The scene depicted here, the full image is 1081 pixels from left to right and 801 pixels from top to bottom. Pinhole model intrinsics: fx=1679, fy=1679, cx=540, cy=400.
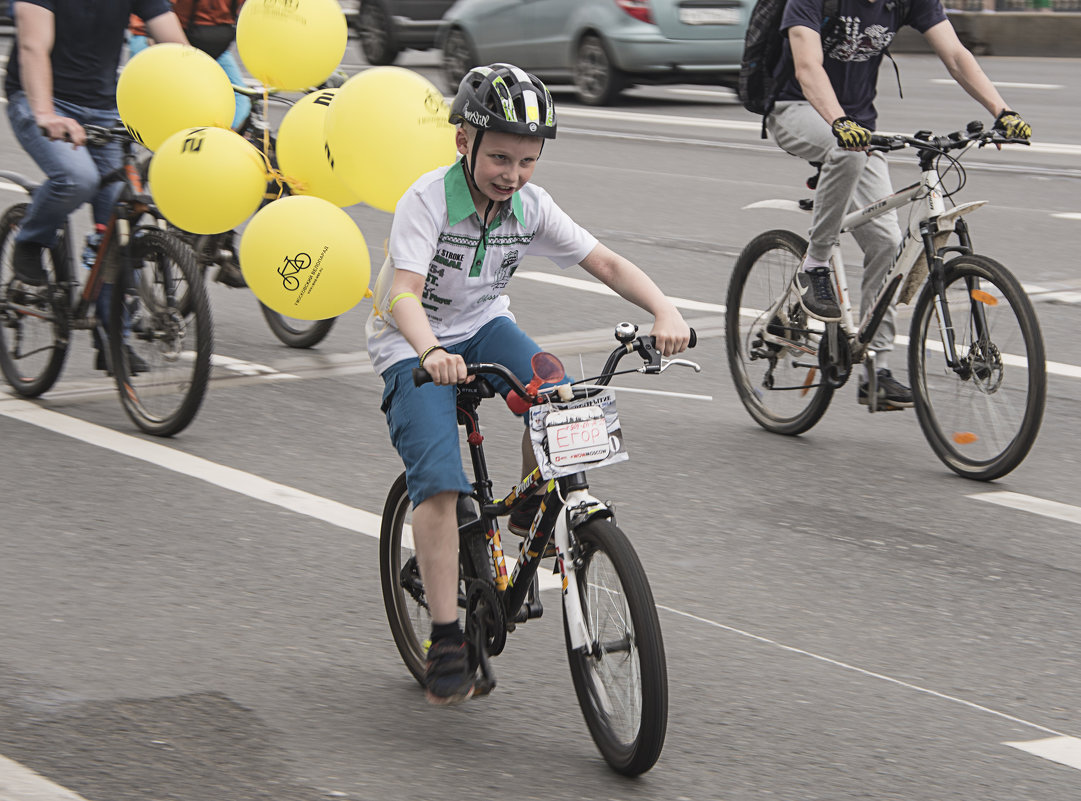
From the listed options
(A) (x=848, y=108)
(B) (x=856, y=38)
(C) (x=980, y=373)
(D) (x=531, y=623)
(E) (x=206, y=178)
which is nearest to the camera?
(D) (x=531, y=623)

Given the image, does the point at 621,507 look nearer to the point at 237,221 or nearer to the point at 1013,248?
the point at 237,221

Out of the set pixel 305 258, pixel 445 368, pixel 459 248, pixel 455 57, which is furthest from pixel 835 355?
pixel 455 57

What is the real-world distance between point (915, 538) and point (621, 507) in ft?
3.59

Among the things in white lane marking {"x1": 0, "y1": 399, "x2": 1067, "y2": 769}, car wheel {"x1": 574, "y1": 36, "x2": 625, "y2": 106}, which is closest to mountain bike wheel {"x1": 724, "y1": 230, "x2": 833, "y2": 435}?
white lane marking {"x1": 0, "y1": 399, "x2": 1067, "y2": 769}

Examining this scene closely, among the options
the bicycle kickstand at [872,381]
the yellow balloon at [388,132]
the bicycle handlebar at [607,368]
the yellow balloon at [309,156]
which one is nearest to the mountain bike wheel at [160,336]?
the yellow balloon at [309,156]

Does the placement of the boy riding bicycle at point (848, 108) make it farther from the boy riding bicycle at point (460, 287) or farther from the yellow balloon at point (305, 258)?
the boy riding bicycle at point (460, 287)

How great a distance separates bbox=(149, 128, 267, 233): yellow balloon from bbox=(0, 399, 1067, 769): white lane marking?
3.15 feet

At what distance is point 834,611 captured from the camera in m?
5.20

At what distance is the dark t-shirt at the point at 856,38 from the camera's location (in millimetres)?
6891

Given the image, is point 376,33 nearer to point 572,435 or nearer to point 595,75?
point 595,75

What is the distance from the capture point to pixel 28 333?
7.79m

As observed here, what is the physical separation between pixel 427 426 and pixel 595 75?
15889mm

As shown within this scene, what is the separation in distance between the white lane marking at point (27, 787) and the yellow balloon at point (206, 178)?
3.24 meters

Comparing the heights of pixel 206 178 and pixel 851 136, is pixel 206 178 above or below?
below
